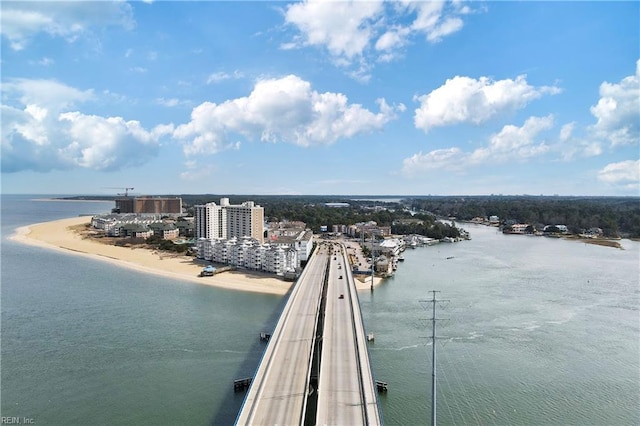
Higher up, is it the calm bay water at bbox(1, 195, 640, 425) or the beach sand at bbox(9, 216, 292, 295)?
the beach sand at bbox(9, 216, 292, 295)

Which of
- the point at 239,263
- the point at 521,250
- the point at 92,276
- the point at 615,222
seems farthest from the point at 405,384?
the point at 615,222

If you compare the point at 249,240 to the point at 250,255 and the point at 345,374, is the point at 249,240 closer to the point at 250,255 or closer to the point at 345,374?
the point at 250,255

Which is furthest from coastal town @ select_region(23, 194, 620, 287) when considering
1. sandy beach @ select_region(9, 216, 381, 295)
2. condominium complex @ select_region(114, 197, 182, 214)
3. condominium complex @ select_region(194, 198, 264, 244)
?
condominium complex @ select_region(114, 197, 182, 214)

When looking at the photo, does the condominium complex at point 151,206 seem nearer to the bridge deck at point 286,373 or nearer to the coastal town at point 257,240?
the coastal town at point 257,240

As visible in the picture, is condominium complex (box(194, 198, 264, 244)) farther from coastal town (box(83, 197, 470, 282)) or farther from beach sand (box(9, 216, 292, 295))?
beach sand (box(9, 216, 292, 295))

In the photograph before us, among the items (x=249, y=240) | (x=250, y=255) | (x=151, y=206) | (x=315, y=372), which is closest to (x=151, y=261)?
(x=249, y=240)

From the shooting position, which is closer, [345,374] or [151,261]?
[345,374]
